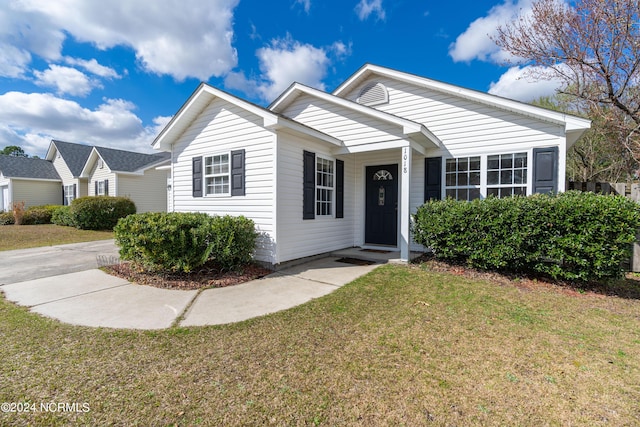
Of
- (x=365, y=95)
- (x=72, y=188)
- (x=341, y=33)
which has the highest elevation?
(x=341, y=33)

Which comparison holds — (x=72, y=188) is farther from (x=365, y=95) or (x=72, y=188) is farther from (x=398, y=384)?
(x=398, y=384)

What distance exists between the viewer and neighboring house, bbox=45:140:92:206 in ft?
68.3

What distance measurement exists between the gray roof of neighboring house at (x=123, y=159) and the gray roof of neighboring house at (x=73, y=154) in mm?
3653

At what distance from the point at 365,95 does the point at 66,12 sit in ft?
26.5

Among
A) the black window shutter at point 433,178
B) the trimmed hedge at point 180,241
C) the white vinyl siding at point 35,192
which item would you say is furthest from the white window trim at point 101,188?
the black window shutter at point 433,178

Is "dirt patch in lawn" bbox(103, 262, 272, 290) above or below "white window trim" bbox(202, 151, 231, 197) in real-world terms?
below

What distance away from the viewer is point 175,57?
402 inches

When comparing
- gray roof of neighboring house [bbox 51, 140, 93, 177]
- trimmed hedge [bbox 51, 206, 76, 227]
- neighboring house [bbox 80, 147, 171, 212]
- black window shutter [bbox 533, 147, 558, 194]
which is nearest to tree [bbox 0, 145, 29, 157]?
gray roof of neighboring house [bbox 51, 140, 93, 177]

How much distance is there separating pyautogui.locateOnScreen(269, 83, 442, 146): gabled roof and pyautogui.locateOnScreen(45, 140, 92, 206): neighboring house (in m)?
20.4

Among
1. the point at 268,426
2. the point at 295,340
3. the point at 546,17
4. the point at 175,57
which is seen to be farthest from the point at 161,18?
the point at 546,17

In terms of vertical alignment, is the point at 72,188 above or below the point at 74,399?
above

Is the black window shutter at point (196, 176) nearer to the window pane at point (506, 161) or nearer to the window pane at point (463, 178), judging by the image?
the window pane at point (463, 178)

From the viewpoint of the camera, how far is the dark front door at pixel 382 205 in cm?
834

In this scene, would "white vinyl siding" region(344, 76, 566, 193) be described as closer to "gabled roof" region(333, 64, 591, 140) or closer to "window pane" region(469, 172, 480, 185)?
"gabled roof" region(333, 64, 591, 140)
